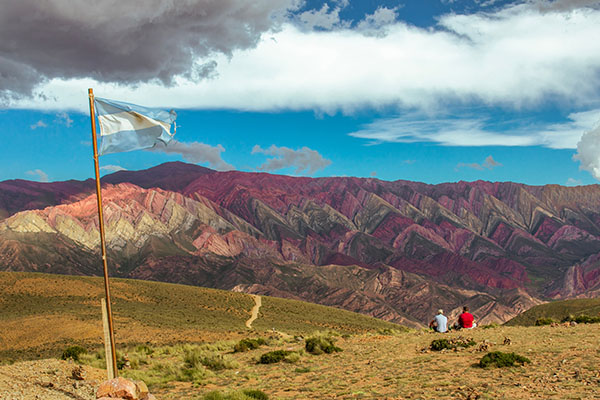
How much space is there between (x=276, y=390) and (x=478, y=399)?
662 centimetres

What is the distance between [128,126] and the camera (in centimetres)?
1486

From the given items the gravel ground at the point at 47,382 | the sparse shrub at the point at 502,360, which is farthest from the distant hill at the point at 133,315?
the sparse shrub at the point at 502,360

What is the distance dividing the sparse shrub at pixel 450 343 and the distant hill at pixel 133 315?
2194cm

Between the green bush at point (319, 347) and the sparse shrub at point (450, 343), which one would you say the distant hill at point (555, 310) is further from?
the sparse shrub at point (450, 343)

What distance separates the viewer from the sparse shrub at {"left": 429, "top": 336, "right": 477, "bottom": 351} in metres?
22.2

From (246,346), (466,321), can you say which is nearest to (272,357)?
(246,346)

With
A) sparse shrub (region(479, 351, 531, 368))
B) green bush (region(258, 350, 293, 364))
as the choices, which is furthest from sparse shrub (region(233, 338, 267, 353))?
sparse shrub (region(479, 351, 531, 368))

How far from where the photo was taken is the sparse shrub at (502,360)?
17.6 meters

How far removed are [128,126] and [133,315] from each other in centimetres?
4576

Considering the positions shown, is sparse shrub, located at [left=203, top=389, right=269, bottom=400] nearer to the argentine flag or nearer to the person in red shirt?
the argentine flag

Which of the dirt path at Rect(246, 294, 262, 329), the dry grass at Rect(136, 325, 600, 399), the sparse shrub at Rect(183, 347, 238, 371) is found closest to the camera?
the dry grass at Rect(136, 325, 600, 399)

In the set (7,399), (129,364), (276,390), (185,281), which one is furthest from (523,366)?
(185,281)

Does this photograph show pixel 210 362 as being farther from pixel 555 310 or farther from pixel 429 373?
pixel 555 310

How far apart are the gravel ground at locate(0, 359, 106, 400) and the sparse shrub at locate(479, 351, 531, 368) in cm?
1257
